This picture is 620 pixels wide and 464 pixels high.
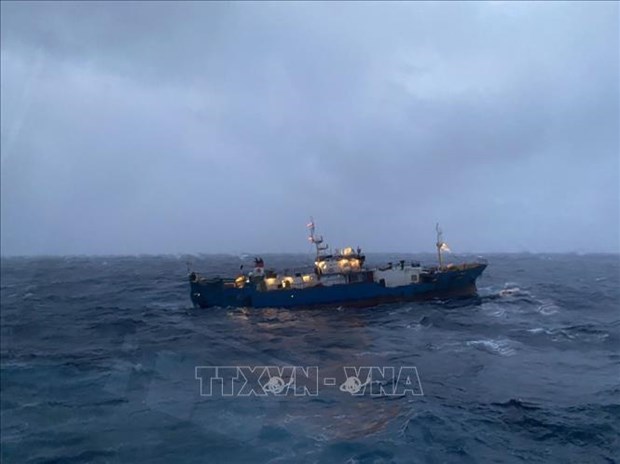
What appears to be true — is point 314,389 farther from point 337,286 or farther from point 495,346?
point 337,286

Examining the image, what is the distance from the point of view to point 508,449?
1529cm

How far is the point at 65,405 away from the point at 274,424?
32.7ft

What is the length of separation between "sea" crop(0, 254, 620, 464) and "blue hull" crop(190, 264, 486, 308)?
6.15m

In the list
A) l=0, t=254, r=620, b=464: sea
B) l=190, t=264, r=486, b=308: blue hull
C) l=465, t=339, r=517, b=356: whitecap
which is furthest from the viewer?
l=190, t=264, r=486, b=308: blue hull

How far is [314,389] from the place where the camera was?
21344mm

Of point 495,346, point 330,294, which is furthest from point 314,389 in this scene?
point 330,294

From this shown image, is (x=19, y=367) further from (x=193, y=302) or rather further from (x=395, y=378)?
(x=193, y=302)

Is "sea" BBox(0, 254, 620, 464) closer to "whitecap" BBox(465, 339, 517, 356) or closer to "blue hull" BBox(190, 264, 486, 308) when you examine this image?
"whitecap" BBox(465, 339, 517, 356)

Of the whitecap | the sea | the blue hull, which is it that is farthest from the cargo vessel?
the whitecap

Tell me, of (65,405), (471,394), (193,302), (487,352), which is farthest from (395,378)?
(193,302)

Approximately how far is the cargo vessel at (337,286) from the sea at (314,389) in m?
6.71

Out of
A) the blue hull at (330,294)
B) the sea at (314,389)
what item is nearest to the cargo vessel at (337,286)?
the blue hull at (330,294)

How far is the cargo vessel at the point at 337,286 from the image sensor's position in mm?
49906

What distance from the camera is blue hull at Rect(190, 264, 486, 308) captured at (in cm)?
4981
